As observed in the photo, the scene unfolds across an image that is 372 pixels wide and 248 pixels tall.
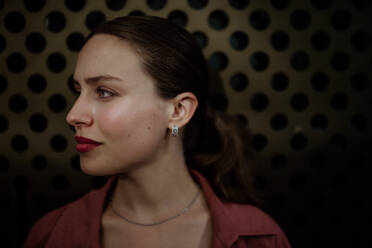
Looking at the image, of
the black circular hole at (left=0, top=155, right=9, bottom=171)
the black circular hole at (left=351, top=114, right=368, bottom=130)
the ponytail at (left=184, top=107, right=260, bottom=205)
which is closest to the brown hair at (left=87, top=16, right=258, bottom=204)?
the ponytail at (left=184, top=107, right=260, bottom=205)

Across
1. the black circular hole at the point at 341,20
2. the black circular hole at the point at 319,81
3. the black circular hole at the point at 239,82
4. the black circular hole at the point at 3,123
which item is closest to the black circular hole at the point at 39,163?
the black circular hole at the point at 3,123

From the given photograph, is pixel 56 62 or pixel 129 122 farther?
pixel 56 62

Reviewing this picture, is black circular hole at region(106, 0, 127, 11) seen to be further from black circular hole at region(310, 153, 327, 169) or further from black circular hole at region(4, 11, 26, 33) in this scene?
black circular hole at region(310, 153, 327, 169)

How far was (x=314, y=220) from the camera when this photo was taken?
0.77 metres

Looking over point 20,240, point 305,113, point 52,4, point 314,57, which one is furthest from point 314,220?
point 52,4

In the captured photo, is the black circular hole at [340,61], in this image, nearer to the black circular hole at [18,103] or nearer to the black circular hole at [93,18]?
the black circular hole at [93,18]

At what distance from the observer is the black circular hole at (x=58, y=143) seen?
0.76 metres

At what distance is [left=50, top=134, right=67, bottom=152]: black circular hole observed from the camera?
76cm

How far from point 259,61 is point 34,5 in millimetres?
609

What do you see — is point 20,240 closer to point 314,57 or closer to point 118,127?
point 118,127

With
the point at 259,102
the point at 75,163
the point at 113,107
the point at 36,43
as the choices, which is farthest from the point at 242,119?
the point at 36,43

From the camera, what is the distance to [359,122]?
77cm

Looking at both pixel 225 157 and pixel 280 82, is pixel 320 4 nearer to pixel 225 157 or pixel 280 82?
pixel 280 82

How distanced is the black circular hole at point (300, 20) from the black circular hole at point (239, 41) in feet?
0.44
